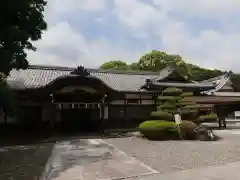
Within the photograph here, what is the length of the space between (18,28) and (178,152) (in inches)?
388

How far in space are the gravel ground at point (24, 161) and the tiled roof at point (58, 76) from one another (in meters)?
6.79

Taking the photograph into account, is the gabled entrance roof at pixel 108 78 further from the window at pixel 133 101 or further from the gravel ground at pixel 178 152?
the gravel ground at pixel 178 152

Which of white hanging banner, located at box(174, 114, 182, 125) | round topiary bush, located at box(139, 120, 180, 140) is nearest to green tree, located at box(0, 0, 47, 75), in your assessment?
round topiary bush, located at box(139, 120, 180, 140)

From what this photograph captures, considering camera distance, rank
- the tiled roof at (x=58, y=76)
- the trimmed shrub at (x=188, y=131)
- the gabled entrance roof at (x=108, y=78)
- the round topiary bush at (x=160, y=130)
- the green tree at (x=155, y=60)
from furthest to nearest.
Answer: the green tree at (x=155, y=60), the gabled entrance roof at (x=108, y=78), the tiled roof at (x=58, y=76), the trimmed shrub at (x=188, y=131), the round topiary bush at (x=160, y=130)

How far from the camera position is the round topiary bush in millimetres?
18531

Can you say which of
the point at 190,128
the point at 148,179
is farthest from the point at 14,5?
the point at 190,128

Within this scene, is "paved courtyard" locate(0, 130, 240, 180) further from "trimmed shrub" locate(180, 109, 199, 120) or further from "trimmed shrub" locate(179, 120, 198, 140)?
"trimmed shrub" locate(180, 109, 199, 120)

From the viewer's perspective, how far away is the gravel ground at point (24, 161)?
34.5 feet

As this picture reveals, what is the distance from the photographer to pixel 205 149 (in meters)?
15.2

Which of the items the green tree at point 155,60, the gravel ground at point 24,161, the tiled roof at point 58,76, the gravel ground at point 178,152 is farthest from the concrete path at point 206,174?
the green tree at point 155,60

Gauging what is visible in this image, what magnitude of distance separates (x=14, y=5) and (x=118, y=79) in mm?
17068

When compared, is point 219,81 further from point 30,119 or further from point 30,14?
point 30,14

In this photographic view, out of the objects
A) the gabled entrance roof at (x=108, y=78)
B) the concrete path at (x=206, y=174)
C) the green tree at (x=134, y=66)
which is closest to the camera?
the concrete path at (x=206, y=174)

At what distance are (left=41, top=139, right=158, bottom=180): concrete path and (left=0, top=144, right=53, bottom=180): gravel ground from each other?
0.38 meters
